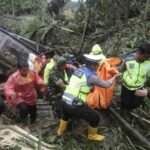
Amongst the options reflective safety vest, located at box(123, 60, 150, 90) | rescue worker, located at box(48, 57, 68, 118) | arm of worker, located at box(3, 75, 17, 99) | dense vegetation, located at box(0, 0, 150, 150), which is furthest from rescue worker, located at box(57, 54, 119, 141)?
arm of worker, located at box(3, 75, 17, 99)

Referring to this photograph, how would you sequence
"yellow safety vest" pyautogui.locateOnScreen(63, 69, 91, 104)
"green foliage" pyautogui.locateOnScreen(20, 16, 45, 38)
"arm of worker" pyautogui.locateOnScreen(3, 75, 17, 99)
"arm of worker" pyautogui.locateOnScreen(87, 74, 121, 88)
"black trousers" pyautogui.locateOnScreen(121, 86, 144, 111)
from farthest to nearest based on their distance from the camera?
"green foliage" pyautogui.locateOnScreen(20, 16, 45, 38), "arm of worker" pyautogui.locateOnScreen(3, 75, 17, 99), "black trousers" pyautogui.locateOnScreen(121, 86, 144, 111), "yellow safety vest" pyautogui.locateOnScreen(63, 69, 91, 104), "arm of worker" pyautogui.locateOnScreen(87, 74, 121, 88)

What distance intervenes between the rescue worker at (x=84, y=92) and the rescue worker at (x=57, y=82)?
97 cm

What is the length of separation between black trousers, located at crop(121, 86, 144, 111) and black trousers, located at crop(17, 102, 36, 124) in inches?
69.1

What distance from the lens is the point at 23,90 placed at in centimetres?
762

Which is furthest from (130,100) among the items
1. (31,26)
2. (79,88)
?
(31,26)

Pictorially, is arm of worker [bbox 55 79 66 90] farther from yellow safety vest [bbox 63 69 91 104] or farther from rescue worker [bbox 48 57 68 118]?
yellow safety vest [bbox 63 69 91 104]

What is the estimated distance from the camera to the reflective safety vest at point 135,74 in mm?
6773

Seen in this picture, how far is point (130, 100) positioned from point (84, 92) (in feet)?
3.47

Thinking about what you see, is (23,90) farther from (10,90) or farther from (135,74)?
A: (135,74)

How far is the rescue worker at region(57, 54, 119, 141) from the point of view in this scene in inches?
248

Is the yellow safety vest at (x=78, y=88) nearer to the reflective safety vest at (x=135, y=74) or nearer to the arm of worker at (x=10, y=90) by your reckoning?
the reflective safety vest at (x=135, y=74)

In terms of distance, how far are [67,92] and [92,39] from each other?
6.59m

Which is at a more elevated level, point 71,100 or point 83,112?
point 71,100

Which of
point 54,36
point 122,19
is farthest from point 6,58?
point 122,19
